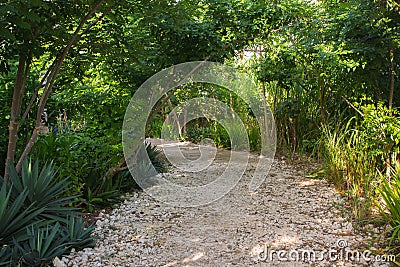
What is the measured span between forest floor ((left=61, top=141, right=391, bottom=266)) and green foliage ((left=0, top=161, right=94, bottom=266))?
0.11 m

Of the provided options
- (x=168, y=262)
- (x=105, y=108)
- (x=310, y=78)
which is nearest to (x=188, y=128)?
(x=310, y=78)

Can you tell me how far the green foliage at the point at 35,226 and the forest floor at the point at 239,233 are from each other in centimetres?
11

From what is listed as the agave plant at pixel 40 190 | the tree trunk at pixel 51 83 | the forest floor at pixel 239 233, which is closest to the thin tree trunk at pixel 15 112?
the tree trunk at pixel 51 83

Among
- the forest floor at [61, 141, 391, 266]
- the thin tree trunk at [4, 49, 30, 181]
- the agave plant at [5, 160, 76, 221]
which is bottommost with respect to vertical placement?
the forest floor at [61, 141, 391, 266]

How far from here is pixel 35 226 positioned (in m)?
2.32

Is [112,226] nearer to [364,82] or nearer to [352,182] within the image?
[352,182]

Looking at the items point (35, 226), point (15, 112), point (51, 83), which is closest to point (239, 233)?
point (35, 226)

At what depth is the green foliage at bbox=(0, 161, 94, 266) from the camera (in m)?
2.09

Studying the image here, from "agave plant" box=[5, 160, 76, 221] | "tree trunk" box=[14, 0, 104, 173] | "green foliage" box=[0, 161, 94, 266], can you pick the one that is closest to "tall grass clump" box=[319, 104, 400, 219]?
"green foliage" box=[0, 161, 94, 266]

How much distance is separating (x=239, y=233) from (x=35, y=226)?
1446 millimetres

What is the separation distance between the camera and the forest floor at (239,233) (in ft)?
7.66

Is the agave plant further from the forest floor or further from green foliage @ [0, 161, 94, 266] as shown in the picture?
the forest floor

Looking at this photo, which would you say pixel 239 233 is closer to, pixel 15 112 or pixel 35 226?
pixel 35 226

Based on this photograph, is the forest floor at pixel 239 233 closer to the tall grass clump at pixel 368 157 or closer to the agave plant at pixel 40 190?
the tall grass clump at pixel 368 157
